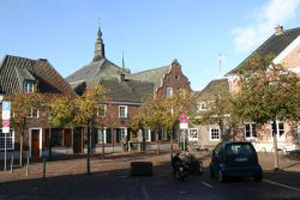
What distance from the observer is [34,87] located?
84.9 feet

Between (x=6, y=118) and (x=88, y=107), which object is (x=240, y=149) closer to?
(x=88, y=107)

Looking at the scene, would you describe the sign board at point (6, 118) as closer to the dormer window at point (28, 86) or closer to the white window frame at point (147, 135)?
the dormer window at point (28, 86)

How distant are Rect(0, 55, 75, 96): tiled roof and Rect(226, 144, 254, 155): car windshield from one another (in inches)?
849

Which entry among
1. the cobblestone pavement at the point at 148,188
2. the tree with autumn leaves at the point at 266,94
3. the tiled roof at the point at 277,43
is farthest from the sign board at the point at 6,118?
the tiled roof at the point at 277,43

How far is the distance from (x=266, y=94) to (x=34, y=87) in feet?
63.0

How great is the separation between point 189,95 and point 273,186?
17217mm

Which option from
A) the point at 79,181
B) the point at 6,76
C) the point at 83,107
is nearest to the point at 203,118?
the point at 83,107

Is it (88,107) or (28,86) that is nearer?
(88,107)

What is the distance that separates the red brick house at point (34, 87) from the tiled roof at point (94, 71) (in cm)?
1150

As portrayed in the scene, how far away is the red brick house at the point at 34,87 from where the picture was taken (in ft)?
87.8

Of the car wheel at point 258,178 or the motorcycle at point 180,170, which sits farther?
the motorcycle at point 180,170

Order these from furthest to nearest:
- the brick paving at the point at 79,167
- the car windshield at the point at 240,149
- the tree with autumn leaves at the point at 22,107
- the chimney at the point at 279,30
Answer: the chimney at the point at 279,30 → the tree with autumn leaves at the point at 22,107 → the brick paving at the point at 79,167 → the car windshield at the point at 240,149

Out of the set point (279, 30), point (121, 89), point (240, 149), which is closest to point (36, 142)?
point (121, 89)

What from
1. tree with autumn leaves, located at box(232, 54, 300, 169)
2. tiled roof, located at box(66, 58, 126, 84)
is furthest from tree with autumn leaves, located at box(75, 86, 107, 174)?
tiled roof, located at box(66, 58, 126, 84)
